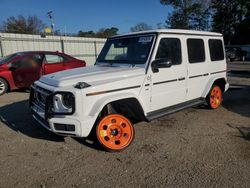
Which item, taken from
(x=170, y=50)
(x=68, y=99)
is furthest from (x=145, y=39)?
(x=68, y=99)

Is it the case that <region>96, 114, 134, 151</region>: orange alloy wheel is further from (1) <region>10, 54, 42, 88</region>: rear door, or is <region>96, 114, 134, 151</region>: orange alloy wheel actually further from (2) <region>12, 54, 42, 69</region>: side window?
(2) <region>12, 54, 42, 69</region>: side window

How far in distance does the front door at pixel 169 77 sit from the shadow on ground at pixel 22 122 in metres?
2.03

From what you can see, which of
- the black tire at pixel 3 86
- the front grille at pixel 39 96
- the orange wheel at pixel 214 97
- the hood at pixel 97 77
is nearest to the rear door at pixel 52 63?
the black tire at pixel 3 86

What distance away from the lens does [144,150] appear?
13.3 feet

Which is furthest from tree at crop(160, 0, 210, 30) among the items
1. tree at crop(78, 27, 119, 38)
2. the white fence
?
the white fence

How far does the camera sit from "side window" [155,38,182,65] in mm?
4548

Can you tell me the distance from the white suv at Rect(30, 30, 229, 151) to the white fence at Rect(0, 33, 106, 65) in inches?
490

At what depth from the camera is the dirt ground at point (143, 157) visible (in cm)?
317

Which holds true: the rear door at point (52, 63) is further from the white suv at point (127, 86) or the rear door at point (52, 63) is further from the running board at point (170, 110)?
the running board at point (170, 110)

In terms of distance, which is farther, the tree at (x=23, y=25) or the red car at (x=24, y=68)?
the tree at (x=23, y=25)

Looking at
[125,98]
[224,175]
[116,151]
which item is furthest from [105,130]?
[224,175]

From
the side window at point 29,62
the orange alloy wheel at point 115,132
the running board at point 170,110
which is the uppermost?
the side window at point 29,62

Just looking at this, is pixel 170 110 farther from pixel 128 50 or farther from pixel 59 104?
pixel 59 104

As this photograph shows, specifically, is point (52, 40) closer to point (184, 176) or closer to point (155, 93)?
point (155, 93)
